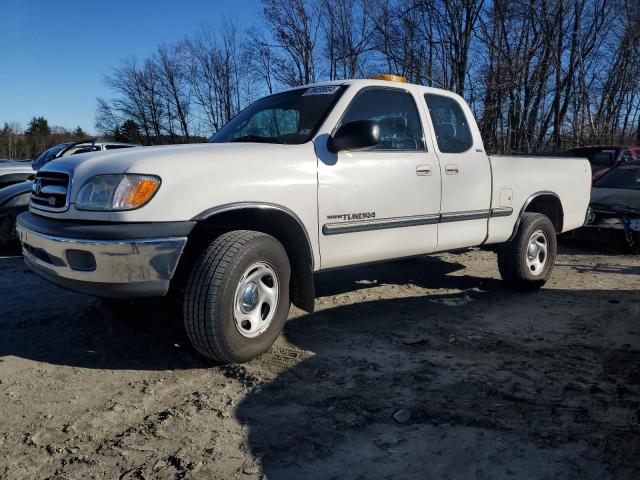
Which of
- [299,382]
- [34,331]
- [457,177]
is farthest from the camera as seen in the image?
[457,177]

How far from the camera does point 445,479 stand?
203cm

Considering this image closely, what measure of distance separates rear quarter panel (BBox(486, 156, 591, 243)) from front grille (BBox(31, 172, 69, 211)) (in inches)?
143

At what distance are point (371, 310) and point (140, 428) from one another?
2464 mm

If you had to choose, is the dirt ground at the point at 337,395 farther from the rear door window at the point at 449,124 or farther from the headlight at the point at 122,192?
the rear door window at the point at 449,124

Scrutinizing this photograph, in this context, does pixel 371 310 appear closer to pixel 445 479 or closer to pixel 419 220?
pixel 419 220

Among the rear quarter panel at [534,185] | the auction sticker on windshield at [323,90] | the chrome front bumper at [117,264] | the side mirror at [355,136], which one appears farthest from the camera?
the rear quarter panel at [534,185]

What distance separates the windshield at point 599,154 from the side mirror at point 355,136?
1119cm

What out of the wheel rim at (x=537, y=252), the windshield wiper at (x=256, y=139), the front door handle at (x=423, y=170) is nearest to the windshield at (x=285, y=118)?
the windshield wiper at (x=256, y=139)

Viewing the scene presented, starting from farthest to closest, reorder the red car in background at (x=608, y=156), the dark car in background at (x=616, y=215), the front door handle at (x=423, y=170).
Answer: the red car in background at (x=608, y=156), the dark car in background at (x=616, y=215), the front door handle at (x=423, y=170)

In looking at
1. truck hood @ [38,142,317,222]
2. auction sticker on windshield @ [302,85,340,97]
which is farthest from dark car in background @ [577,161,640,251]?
truck hood @ [38,142,317,222]

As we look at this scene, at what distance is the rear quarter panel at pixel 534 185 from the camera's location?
190 inches

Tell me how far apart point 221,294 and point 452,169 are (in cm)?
243

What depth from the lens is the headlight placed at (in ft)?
9.09

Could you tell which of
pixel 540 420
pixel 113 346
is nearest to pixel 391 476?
pixel 540 420
